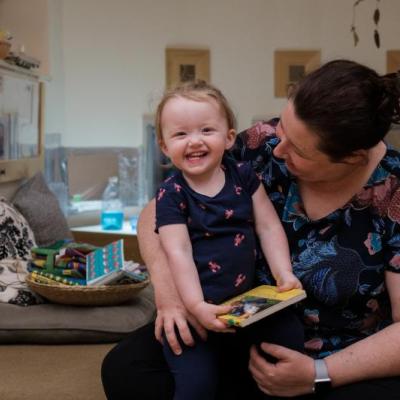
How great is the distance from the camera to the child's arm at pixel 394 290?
4.28 ft

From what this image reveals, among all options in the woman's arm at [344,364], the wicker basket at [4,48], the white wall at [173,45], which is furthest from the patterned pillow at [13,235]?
the white wall at [173,45]

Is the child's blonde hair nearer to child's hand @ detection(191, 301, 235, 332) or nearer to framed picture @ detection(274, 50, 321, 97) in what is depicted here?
child's hand @ detection(191, 301, 235, 332)

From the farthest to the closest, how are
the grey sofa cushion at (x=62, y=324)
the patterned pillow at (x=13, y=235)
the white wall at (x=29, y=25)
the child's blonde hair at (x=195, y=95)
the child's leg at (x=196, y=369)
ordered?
the white wall at (x=29, y=25)
the patterned pillow at (x=13, y=235)
the grey sofa cushion at (x=62, y=324)
the child's blonde hair at (x=195, y=95)
the child's leg at (x=196, y=369)

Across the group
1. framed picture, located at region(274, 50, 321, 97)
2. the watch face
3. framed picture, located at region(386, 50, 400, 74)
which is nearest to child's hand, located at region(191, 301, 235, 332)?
the watch face

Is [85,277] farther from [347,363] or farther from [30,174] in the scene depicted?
[30,174]

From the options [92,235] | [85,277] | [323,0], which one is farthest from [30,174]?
[323,0]

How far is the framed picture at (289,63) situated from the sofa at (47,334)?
1.88 meters

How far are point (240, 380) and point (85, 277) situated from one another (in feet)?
2.27

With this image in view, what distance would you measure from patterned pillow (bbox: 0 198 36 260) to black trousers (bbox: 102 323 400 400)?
85cm

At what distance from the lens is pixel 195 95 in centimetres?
135

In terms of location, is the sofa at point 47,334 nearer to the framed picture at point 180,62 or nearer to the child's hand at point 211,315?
the child's hand at point 211,315

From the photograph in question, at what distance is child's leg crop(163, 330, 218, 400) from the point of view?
1.22m

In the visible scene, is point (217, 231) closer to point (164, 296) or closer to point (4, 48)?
point (164, 296)

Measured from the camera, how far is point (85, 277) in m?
1.92
